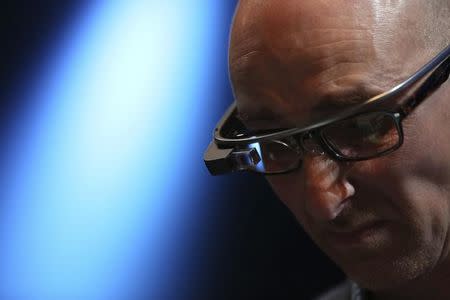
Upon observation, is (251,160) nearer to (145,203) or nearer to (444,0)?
(444,0)

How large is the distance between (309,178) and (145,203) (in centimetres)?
70

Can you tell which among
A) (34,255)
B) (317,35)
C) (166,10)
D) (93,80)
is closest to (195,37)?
(166,10)

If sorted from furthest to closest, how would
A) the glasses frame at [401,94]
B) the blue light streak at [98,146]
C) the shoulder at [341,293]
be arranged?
the blue light streak at [98,146], the shoulder at [341,293], the glasses frame at [401,94]

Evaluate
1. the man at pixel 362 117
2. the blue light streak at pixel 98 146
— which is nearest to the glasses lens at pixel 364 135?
the man at pixel 362 117

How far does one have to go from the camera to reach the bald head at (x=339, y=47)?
3.06 ft

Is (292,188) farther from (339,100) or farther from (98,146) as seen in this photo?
(98,146)

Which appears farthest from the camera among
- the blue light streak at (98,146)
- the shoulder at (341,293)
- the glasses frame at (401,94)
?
the blue light streak at (98,146)

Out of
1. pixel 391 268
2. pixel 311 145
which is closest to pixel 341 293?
pixel 391 268

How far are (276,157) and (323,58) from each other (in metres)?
0.16

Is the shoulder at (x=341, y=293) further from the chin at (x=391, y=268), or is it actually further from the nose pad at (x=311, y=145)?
the nose pad at (x=311, y=145)

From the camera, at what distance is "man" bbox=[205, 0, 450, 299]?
932 millimetres

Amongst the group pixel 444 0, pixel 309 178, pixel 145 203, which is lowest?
pixel 145 203

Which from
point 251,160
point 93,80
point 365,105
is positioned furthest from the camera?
point 93,80

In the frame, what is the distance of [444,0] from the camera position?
39.1 inches
